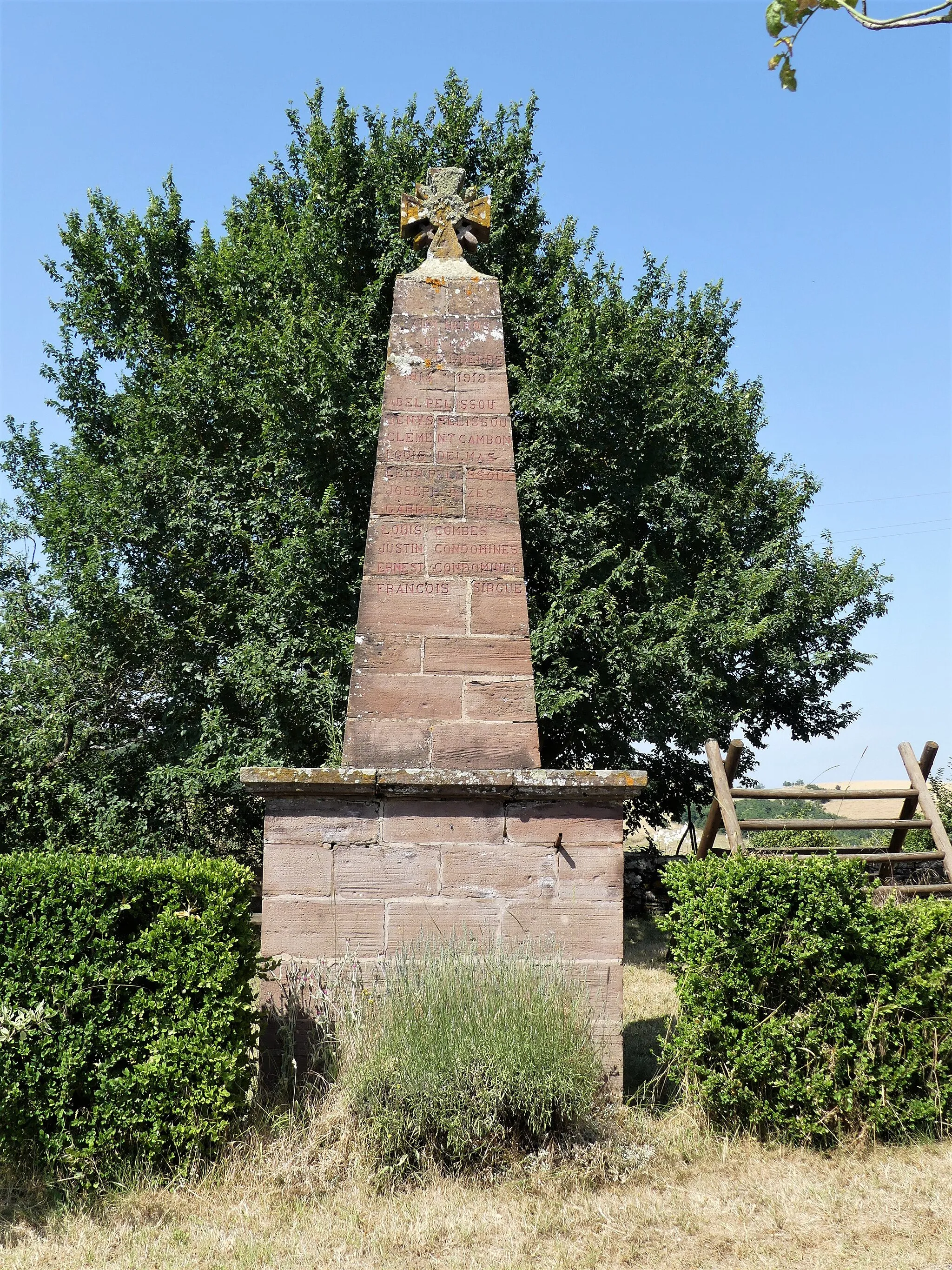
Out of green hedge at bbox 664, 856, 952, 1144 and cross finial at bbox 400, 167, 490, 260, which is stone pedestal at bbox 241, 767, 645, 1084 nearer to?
green hedge at bbox 664, 856, 952, 1144

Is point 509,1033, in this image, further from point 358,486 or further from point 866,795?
point 358,486

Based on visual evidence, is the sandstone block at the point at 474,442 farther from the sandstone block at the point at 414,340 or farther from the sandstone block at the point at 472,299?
the sandstone block at the point at 472,299

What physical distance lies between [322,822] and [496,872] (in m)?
0.95

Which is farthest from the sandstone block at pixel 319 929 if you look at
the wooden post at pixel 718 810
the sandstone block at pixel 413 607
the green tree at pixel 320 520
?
the green tree at pixel 320 520

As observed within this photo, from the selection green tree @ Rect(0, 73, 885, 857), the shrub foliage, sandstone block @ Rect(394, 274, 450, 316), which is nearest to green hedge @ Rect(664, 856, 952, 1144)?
the shrub foliage

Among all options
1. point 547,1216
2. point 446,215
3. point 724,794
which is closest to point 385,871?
point 547,1216

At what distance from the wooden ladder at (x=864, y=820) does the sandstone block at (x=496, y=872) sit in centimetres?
179

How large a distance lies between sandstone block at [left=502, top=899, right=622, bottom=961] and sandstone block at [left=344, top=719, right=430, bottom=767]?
0.95 m

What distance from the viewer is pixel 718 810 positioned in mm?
7754

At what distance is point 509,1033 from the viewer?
14.1 ft

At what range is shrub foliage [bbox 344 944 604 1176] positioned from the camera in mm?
4234

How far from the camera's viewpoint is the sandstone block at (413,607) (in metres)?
5.52

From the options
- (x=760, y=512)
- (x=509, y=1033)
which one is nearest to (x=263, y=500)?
(x=760, y=512)

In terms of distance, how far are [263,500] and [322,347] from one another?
195cm
